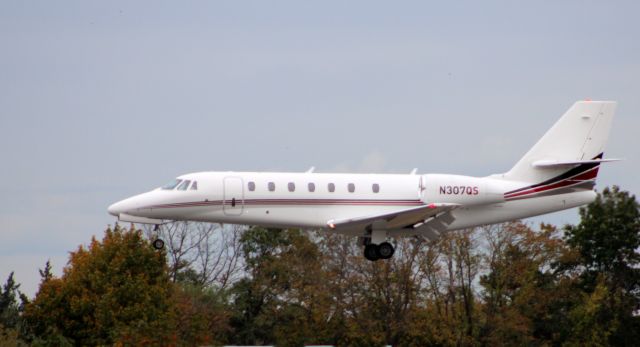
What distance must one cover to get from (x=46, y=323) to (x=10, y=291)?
7.62 m

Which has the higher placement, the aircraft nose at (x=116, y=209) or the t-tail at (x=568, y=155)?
the t-tail at (x=568, y=155)

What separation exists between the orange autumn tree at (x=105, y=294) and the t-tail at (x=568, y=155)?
20487 mm

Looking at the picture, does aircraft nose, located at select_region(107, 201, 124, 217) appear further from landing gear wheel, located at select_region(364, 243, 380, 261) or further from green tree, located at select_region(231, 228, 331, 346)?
green tree, located at select_region(231, 228, 331, 346)

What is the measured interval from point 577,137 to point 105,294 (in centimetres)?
2488

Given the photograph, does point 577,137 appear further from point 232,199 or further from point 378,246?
point 232,199

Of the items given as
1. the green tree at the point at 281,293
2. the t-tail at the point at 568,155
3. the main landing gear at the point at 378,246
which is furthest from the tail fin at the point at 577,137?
the green tree at the point at 281,293

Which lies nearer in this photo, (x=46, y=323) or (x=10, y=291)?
(x=46, y=323)

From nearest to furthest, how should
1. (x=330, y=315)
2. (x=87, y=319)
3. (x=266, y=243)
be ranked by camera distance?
(x=87, y=319)
(x=330, y=315)
(x=266, y=243)

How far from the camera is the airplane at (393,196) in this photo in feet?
141

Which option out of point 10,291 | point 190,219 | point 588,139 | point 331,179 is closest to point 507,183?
point 588,139

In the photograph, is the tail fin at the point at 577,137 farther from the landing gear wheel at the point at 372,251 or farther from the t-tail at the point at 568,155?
the landing gear wheel at the point at 372,251

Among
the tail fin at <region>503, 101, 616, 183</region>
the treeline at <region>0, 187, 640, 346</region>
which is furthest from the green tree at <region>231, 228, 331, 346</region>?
the tail fin at <region>503, 101, 616, 183</region>

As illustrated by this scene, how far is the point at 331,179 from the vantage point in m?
44.0

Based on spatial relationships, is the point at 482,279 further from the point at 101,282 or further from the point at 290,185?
the point at 290,185
